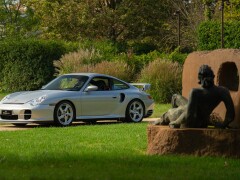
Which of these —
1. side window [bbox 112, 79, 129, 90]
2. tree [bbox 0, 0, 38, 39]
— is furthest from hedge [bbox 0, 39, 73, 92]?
tree [bbox 0, 0, 38, 39]

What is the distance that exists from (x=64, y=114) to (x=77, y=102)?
1.58ft

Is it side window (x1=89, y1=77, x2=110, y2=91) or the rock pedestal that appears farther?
side window (x1=89, y1=77, x2=110, y2=91)

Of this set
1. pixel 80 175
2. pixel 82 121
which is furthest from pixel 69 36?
pixel 80 175

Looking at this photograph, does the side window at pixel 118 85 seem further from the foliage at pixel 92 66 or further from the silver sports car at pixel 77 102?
the foliage at pixel 92 66

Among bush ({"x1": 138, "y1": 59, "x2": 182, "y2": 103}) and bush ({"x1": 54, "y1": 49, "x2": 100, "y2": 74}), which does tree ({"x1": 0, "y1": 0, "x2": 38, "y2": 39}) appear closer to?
bush ({"x1": 54, "y1": 49, "x2": 100, "y2": 74})

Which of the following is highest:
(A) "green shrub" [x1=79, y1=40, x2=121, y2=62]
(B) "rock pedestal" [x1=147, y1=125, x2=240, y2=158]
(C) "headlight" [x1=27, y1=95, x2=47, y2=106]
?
(A) "green shrub" [x1=79, y1=40, x2=121, y2=62]

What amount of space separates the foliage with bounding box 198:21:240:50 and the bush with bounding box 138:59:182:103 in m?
9.38

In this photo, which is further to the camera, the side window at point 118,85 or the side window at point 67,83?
the side window at point 118,85

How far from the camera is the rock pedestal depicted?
11383mm

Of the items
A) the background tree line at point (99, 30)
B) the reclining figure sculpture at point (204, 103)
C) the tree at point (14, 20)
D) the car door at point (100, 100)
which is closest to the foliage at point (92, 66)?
the background tree line at point (99, 30)

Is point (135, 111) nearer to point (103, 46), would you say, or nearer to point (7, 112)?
point (7, 112)

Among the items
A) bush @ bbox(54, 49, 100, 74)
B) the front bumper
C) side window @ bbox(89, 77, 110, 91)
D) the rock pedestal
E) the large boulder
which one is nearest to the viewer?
the rock pedestal

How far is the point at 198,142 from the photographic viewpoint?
11555 mm

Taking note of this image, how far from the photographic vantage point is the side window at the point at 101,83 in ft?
66.4
